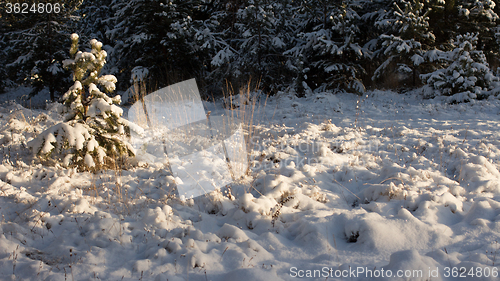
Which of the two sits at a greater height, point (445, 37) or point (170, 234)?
point (445, 37)

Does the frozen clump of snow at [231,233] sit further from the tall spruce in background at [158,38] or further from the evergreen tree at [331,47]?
the tall spruce in background at [158,38]

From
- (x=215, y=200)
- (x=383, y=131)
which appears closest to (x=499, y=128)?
(x=383, y=131)

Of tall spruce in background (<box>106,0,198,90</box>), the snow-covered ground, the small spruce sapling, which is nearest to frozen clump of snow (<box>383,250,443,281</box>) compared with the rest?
the snow-covered ground

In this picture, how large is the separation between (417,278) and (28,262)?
2822 mm

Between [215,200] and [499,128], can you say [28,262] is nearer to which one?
[215,200]

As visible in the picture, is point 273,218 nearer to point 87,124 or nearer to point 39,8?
point 87,124

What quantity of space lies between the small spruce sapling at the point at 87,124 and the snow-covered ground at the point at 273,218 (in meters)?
0.31

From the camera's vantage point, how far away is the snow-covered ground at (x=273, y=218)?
2178 millimetres

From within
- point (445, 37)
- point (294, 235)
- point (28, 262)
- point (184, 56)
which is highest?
point (445, 37)

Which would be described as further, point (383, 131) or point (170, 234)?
point (383, 131)

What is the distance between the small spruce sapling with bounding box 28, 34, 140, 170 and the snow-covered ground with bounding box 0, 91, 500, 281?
Answer: 1.02 feet

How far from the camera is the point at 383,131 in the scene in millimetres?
6023

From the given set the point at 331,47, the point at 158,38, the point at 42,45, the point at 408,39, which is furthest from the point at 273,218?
the point at 42,45

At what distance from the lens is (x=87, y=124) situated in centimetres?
364
